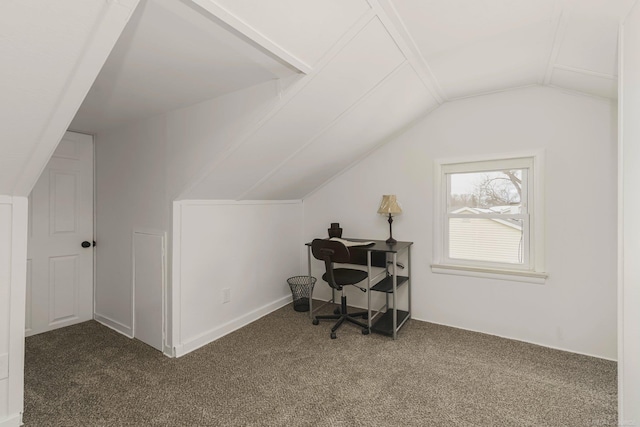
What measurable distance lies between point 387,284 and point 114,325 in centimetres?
266

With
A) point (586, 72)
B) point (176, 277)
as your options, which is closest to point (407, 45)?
point (586, 72)

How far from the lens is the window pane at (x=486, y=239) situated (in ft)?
9.02

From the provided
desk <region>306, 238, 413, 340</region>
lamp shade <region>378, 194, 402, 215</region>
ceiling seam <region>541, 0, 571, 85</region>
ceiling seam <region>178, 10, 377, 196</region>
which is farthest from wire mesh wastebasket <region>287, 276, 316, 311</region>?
ceiling seam <region>541, 0, 571, 85</region>

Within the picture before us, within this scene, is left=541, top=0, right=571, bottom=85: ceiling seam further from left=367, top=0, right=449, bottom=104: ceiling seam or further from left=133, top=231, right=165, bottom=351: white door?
left=133, top=231, right=165, bottom=351: white door

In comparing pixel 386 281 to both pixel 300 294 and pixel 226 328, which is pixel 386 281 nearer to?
pixel 300 294

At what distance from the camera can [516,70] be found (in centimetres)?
226

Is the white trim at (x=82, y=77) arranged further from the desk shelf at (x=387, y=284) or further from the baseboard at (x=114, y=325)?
the desk shelf at (x=387, y=284)

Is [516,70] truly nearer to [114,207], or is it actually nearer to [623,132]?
[623,132]

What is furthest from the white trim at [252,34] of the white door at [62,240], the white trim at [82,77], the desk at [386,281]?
the white door at [62,240]

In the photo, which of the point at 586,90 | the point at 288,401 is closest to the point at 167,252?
the point at 288,401

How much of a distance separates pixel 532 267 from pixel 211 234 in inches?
111

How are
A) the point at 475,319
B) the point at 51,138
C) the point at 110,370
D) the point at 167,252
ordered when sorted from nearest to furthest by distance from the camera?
the point at 51,138 → the point at 110,370 → the point at 167,252 → the point at 475,319

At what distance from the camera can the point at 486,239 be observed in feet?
9.44

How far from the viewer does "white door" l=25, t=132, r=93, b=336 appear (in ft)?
9.33
